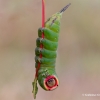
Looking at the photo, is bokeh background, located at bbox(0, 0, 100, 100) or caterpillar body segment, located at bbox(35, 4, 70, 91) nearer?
caterpillar body segment, located at bbox(35, 4, 70, 91)

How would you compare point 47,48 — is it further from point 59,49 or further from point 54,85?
point 59,49

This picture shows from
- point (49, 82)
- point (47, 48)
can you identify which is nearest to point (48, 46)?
point (47, 48)

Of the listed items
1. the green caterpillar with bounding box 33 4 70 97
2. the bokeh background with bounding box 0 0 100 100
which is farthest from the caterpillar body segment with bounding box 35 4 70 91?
the bokeh background with bounding box 0 0 100 100

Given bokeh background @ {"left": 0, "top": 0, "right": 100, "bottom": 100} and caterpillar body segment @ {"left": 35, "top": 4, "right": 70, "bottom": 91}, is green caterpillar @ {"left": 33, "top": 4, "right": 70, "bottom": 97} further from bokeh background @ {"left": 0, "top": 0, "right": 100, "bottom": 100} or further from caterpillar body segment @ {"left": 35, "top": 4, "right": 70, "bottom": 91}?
bokeh background @ {"left": 0, "top": 0, "right": 100, "bottom": 100}

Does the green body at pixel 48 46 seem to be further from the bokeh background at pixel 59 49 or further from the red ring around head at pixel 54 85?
the bokeh background at pixel 59 49

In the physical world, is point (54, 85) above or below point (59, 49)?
below

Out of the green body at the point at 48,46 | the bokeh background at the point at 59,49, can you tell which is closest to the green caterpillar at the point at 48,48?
the green body at the point at 48,46

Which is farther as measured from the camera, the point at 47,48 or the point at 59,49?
the point at 59,49

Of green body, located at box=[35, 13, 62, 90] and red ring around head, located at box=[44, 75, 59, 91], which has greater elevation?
green body, located at box=[35, 13, 62, 90]

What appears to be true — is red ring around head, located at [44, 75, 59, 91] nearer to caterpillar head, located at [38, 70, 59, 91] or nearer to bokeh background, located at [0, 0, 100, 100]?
caterpillar head, located at [38, 70, 59, 91]

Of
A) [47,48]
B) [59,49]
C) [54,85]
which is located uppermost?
[59,49]
